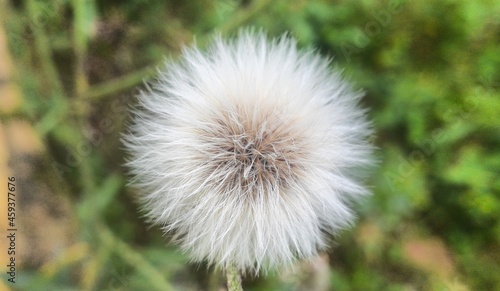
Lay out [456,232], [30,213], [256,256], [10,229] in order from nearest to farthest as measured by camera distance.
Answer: [256,256] → [10,229] → [30,213] → [456,232]

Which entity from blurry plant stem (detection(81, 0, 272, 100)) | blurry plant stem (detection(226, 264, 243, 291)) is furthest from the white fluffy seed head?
blurry plant stem (detection(81, 0, 272, 100))

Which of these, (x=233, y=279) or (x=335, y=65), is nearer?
(x=233, y=279)

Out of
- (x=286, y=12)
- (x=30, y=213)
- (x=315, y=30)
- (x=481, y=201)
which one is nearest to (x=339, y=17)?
(x=315, y=30)

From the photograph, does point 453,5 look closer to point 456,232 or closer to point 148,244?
point 456,232

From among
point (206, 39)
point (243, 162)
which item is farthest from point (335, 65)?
point (243, 162)

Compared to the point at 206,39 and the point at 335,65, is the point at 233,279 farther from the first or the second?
the point at 335,65

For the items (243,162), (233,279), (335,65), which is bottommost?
(233,279)

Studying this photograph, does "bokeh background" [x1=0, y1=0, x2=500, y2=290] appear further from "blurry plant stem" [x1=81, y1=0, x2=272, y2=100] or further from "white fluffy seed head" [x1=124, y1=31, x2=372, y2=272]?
"white fluffy seed head" [x1=124, y1=31, x2=372, y2=272]
